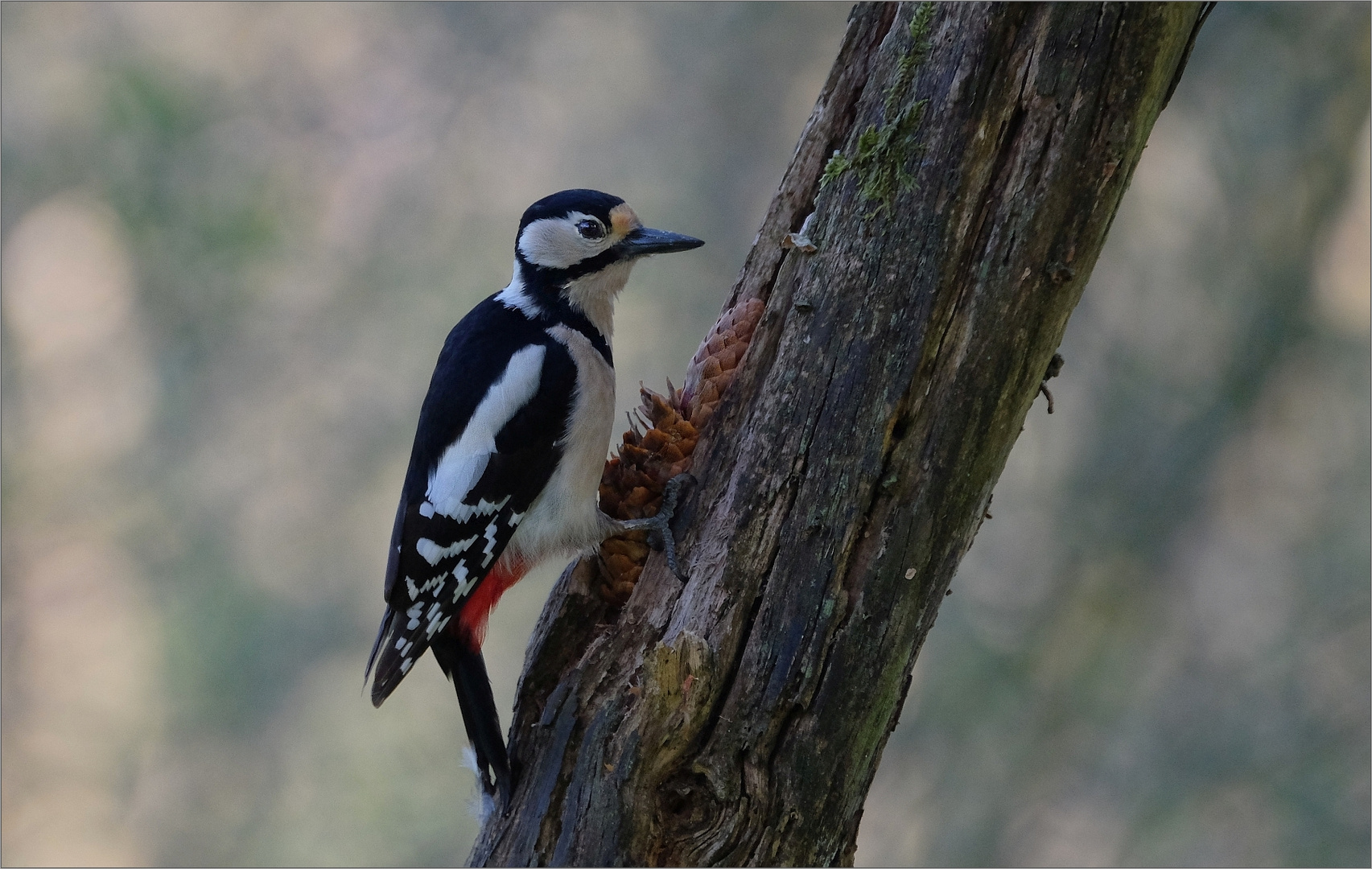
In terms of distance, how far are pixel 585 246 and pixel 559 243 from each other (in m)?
0.08

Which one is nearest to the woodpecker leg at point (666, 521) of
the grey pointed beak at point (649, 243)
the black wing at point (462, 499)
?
the black wing at point (462, 499)

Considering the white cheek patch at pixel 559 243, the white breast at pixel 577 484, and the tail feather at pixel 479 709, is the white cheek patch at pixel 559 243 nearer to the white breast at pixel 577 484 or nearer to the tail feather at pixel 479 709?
the white breast at pixel 577 484

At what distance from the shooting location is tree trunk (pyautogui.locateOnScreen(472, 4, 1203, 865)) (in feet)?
6.09

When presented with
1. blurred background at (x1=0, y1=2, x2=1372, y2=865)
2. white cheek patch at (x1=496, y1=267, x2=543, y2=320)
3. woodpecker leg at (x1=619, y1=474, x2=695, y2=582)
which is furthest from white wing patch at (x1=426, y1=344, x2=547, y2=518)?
blurred background at (x1=0, y1=2, x2=1372, y2=865)

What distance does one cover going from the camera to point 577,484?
102 inches

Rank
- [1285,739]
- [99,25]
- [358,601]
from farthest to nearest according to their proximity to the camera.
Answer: [358,601]
[99,25]
[1285,739]

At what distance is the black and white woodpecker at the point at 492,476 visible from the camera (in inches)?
100

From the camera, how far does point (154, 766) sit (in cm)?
609

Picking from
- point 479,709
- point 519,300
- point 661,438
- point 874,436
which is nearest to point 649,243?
point 519,300

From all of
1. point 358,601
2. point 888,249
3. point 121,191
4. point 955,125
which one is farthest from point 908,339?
point 121,191

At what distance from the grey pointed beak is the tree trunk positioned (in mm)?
775

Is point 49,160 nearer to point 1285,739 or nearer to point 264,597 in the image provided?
point 264,597

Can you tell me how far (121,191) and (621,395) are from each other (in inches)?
115

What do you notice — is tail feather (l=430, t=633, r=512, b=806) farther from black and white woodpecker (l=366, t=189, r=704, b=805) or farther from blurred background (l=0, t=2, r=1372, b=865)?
blurred background (l=0, t=2, r=1372, b=865)
